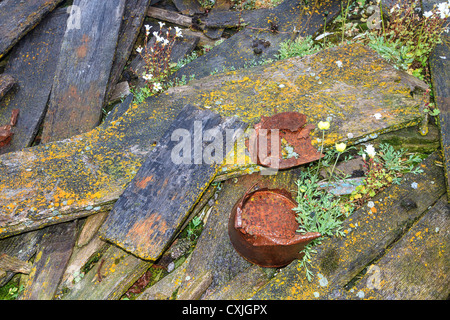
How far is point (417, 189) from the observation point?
298 centimetres

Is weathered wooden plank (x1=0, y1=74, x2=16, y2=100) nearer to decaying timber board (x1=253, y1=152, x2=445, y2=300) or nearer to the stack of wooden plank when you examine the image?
the stack of wooden plank

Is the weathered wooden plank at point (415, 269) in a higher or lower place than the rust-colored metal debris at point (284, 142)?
lower

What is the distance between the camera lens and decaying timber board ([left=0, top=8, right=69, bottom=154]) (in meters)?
3.63

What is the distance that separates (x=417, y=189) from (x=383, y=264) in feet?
2.62

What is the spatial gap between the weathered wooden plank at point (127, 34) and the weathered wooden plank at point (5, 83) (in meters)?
1.07

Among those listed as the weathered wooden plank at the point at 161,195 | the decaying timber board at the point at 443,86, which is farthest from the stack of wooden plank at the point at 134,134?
the decaying timber board at the point at 443,86

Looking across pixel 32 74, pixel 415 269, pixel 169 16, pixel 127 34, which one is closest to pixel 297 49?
pixel 169 16

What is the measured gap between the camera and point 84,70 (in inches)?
150

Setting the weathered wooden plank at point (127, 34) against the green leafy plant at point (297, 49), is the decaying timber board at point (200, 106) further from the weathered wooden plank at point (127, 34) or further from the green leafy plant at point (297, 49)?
the weathered wooden plank at point (127, 34)

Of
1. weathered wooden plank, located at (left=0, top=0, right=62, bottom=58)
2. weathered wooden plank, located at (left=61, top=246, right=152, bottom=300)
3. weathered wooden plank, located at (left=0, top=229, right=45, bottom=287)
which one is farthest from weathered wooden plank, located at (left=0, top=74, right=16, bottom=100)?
weathered wooden plank, located at (left=61, top=246, right=152, bottom=300)

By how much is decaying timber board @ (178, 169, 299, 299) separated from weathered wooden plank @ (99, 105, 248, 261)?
1.13 feet

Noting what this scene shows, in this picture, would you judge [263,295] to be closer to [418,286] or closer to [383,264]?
[383,264]

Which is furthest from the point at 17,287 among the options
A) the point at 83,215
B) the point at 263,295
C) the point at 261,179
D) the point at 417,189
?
the point at 417,189

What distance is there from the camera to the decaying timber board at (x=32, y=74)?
11.9 feet
